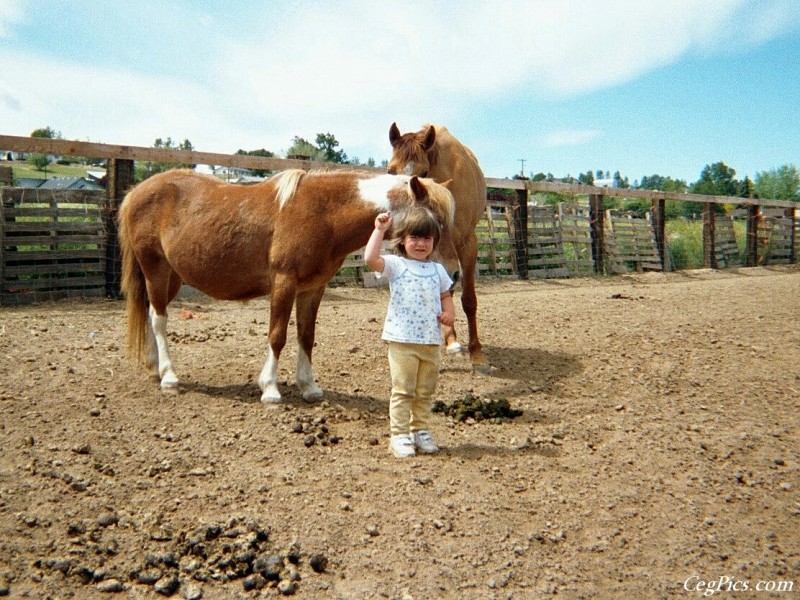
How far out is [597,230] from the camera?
54.3ft

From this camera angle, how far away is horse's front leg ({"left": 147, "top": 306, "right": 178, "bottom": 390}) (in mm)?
4961

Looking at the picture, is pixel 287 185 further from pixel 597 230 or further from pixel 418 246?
pixel 597 230

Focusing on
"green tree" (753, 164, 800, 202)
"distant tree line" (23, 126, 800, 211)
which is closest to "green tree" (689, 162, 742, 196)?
"distant tree line" (23, 126, 800, 211)

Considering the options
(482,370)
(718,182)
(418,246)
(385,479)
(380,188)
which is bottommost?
(385,479)

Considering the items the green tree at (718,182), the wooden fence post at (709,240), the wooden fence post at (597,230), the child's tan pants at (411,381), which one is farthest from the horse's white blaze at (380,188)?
the green tree at (718,182)

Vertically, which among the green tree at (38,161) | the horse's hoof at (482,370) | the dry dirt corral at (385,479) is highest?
the green tree at (38,161)

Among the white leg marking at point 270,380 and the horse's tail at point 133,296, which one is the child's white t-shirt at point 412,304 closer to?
the white leg marking at point 270,380

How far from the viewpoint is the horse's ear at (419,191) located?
156 inches

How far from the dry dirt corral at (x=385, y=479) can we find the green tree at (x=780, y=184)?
46.1 meters

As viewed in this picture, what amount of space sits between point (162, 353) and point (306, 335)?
1.17 m

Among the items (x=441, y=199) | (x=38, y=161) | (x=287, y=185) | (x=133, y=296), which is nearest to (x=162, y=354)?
(x=133, y=296)

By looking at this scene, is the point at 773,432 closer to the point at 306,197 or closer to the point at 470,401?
the point at 470,401

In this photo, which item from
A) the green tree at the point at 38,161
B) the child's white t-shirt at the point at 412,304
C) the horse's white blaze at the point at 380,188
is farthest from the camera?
the green tree at the point at 38,161

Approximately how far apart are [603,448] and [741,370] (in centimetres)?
250
